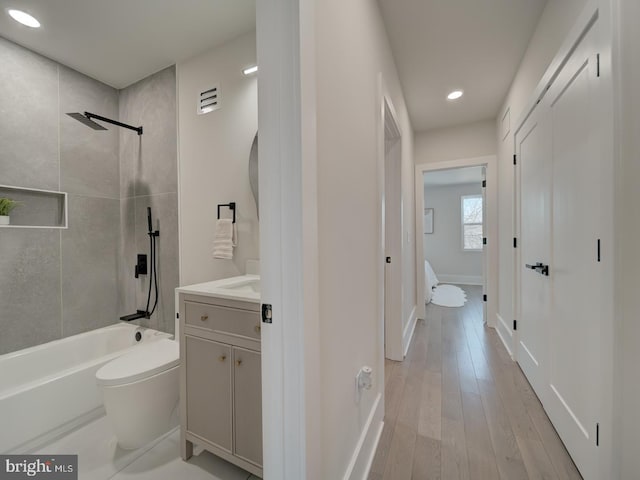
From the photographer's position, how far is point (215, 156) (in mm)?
2004

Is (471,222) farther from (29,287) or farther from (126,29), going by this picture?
(29,287)

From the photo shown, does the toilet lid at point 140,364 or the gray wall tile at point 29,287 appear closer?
the toilet lid at point 140,364

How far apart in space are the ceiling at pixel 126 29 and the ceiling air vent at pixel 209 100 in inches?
13.6

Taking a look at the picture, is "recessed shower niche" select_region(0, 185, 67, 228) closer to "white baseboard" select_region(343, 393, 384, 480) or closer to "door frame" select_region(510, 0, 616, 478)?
"white baseboard" select_region(343, 393, 384, 480)

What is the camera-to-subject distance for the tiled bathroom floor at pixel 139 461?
1.31 meters

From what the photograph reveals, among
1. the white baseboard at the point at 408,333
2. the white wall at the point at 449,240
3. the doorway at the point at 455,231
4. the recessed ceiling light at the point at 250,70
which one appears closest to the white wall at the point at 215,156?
the recessed ceiling light at the point at 250,70

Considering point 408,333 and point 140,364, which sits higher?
point 140,364

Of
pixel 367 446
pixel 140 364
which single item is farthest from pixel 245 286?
pixel 367 446

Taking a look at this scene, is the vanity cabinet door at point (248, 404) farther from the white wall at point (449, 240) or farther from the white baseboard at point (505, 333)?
the white wall at point (449, 240)

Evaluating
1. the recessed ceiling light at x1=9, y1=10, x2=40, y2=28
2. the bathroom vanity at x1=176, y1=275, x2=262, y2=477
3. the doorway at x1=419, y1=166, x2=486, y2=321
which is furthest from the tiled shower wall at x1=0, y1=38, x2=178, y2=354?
the doorway at x1=419, y1=166, x2=486, y2=321

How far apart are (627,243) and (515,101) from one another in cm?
207

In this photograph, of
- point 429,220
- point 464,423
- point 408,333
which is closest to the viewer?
point 464,423

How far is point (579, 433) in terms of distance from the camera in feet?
4.13

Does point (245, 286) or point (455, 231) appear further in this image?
point (455, 231)
